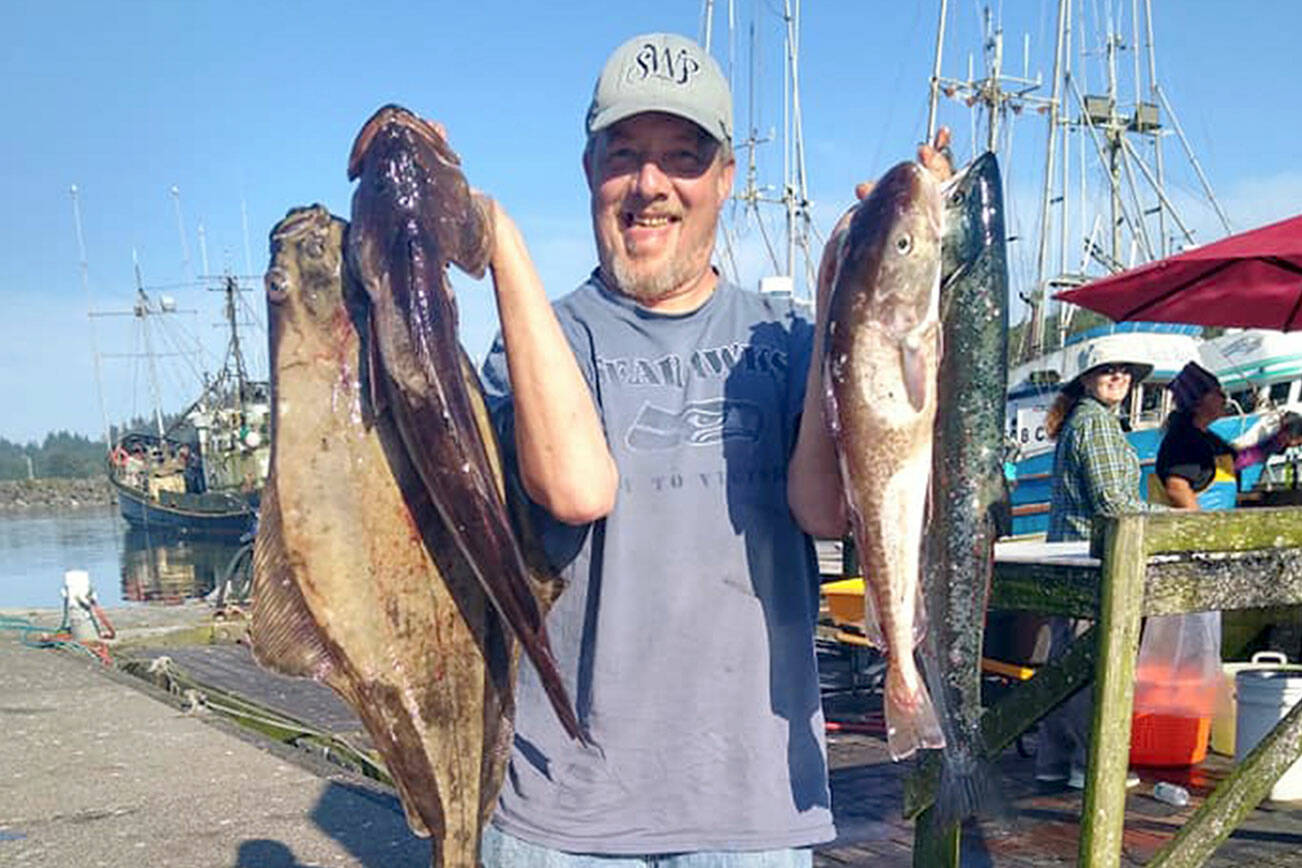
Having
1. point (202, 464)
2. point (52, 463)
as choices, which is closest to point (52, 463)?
point (52, 463)

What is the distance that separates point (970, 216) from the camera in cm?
217

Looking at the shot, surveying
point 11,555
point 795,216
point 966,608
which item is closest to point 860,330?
point 966,608

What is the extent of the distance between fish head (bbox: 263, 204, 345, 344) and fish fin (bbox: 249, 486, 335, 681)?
1.13 ft

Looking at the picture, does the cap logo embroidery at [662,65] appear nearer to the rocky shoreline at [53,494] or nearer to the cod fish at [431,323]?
the cod fish at [431,323]

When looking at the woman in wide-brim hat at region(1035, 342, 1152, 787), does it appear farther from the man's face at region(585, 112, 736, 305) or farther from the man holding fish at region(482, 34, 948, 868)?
the man's face at region(585, 112, 736, 305)

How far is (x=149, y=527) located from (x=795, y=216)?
4242 centimetres

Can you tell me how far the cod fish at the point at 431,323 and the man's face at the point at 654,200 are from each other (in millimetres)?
323

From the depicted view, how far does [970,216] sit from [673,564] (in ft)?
3.00

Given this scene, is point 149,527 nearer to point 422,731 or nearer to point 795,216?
point 795,216

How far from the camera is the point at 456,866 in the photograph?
2230 mm

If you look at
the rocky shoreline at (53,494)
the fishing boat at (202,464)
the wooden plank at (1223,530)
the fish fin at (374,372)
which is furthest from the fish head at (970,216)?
the rocky shoreline at (53,494)

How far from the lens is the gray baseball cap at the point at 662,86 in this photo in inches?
85.0

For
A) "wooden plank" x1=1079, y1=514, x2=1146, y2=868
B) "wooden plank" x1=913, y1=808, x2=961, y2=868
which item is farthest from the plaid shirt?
"wooden plank" x1=1079, y1=514, x2=1146, y2=868

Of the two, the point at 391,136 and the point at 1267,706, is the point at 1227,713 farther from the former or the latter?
the point at 391,136
